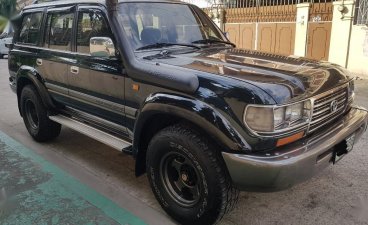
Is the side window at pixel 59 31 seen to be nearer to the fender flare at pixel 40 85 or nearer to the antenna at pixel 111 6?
the fender flare at pixel 40 85

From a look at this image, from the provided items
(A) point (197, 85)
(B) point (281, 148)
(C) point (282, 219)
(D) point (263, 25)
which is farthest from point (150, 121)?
(D) point (263, 25)

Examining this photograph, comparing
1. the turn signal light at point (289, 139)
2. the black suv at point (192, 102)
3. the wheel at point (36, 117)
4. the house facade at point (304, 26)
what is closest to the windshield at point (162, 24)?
the black suv at point (192, 102)

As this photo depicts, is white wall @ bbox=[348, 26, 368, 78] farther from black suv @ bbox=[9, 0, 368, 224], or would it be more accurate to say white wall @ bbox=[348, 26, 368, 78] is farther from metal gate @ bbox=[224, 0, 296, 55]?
black suv @ bbox=[9, 0, 368, 224]

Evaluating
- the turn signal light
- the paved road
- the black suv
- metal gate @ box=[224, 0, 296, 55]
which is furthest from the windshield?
A: metal gate @ box=[224, 0, 296, 55]

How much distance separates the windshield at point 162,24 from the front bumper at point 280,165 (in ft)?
4.97

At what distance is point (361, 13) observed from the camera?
1032cm

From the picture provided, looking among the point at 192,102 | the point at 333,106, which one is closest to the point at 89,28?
the point at 192,102

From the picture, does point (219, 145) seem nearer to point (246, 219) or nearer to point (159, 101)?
point (159, 101)

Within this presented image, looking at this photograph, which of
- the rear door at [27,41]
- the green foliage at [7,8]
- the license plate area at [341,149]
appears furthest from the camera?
the rear door at [27,41]

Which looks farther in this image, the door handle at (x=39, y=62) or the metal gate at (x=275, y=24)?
the metal gate at (x=275, y=24)

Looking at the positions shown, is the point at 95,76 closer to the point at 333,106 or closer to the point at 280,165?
the point at 280,165

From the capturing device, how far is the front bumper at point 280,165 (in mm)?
2424

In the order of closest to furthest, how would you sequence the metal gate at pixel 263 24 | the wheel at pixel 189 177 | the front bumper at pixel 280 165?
the front bumper at pixel 280 165, the wheel at pixel 189 177, the metal gate at pixel 263 24

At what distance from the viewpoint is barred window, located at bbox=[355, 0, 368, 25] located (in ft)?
33.3
